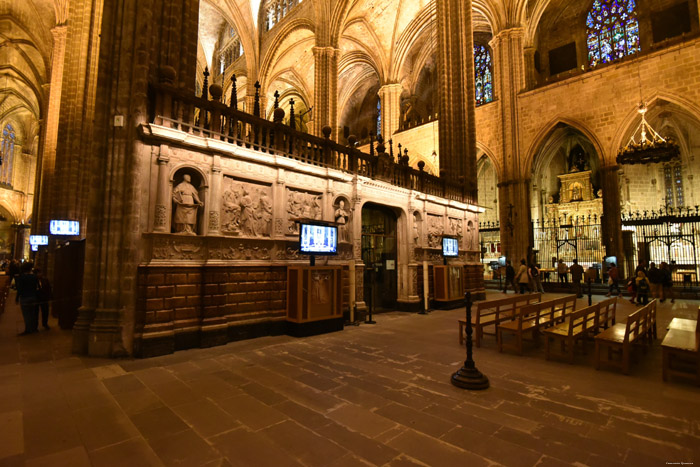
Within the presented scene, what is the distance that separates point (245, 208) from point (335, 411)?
4.10 metres

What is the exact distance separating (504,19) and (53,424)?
77.4ft

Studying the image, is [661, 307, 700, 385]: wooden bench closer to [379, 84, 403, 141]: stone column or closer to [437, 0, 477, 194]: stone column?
[437, 0, 477, 194]: stone column

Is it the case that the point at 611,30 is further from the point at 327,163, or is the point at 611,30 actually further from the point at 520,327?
the point at 520,327

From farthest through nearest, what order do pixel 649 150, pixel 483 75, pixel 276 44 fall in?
pixel 276 44 < pixel 483 75 < pixel 649 150

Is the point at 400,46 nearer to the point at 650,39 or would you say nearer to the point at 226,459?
the point at 650,39

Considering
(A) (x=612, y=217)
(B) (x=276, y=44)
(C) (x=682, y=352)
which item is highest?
(B) (x=276, y=44)

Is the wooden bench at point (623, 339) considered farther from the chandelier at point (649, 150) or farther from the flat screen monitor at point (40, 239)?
the flat screen monitor at point (40, 239)

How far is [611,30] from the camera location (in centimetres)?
1952

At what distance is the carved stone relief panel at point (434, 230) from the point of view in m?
10.4

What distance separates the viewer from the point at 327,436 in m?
2.61

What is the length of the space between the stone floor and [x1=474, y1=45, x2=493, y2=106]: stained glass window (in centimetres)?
2150

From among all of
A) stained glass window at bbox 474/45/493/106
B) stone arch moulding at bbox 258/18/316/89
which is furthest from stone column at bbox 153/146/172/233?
stained glass window at bbox 474/45/493/106

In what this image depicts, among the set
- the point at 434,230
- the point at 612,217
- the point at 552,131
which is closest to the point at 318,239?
the point at 434,230

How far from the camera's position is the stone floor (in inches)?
93.0
